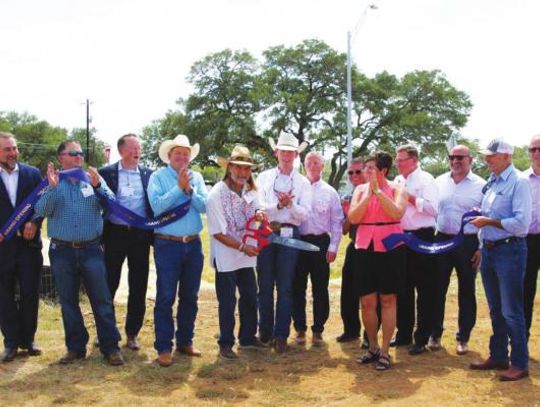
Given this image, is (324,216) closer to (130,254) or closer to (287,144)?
(287,144)

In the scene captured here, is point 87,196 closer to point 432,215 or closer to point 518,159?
point 432,215

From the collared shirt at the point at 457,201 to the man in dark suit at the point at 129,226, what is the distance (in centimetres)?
317

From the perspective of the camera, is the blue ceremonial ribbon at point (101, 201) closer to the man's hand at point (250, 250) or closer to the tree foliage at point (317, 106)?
the man's hand at point (250, 250)

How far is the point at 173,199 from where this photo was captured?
19.0 ft

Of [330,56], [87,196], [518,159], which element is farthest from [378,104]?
[518,159]

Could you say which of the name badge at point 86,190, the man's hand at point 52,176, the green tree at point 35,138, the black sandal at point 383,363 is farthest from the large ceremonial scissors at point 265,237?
the green tree at point 35,138

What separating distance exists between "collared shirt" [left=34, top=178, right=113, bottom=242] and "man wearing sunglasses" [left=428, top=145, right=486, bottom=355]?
3.69m

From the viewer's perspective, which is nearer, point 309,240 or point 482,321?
point 309,240

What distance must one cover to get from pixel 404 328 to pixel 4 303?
14.1ft

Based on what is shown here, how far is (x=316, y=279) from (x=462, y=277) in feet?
5.36

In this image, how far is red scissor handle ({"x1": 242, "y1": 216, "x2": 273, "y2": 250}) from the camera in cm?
604

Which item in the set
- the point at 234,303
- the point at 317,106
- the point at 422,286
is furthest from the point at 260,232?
the point at 317,106

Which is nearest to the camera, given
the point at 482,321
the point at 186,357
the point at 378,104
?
the point at 186,357

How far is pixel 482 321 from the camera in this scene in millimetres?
7848
